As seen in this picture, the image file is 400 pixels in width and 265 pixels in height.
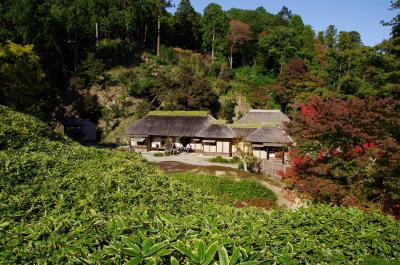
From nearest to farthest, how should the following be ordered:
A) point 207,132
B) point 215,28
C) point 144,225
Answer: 1. point 144,225
2. point 207,132
3. point 215,28

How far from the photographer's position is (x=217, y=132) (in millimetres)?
31656

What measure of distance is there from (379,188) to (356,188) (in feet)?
2.09

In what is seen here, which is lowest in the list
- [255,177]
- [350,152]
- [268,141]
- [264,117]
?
[255,177]

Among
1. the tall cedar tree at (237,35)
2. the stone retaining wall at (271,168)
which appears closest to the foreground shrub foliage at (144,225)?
the stone retaining wall at (271,168)

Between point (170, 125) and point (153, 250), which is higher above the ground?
point (170, 125)

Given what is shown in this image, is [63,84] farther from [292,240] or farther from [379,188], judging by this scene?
[292,240]

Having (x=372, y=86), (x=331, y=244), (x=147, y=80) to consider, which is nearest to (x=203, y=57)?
(x=147, y=80)

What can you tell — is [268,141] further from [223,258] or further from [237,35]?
[223,258]

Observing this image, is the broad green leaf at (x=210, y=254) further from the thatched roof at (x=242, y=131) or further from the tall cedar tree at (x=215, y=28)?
the tall cedar tree at (x=215, y=28)

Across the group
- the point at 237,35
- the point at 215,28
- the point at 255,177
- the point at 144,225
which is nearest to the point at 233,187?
the point at 255,177

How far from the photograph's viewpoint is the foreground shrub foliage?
2.69 meters

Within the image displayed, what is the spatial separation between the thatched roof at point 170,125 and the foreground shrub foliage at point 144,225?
25.3 meters

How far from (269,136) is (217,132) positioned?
5.38 m

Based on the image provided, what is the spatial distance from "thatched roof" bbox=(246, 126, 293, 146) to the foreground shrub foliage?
22.1m
